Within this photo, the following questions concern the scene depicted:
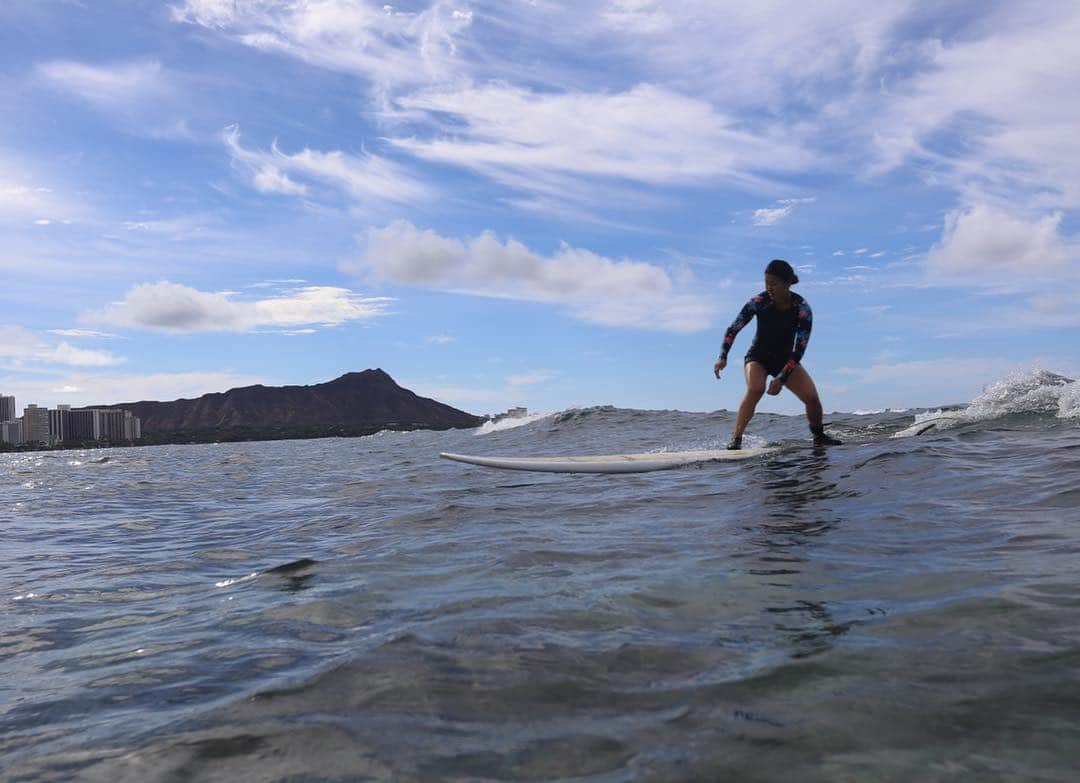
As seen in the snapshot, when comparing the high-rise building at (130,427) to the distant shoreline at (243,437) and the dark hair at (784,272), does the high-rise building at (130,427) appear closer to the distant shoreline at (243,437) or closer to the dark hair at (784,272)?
the distant shoreline at (243,437)

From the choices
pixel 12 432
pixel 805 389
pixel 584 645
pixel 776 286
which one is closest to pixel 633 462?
pixel 805 389

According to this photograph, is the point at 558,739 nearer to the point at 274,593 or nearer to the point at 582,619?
the point at 582,619

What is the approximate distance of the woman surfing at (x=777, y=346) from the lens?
1049 centimetres

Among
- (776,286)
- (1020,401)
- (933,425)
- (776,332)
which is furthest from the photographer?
(1020,401)

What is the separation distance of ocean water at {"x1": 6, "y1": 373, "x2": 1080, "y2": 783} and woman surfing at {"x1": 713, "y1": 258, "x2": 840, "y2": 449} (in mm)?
4166

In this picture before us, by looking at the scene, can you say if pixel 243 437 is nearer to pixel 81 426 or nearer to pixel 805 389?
pixel 81 426

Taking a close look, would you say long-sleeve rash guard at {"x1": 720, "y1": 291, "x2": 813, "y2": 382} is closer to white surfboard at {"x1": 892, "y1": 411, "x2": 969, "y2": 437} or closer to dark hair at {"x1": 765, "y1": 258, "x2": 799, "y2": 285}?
dark hair at {"x1": 765, "y1": 258, "x2": 799, "y2": 285}

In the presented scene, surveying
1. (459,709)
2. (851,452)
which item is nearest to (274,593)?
(459,709)

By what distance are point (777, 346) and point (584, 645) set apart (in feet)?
29.2

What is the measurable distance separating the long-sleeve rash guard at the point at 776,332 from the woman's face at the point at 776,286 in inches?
6.7

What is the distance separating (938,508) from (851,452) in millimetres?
3990

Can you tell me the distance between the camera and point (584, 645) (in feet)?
9.13

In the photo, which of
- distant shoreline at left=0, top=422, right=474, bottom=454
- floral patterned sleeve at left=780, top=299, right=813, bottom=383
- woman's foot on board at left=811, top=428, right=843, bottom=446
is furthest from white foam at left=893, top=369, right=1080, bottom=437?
Result: distant shoreline at left=0, top=422, right=474, bottom=454

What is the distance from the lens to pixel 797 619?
117 inches
